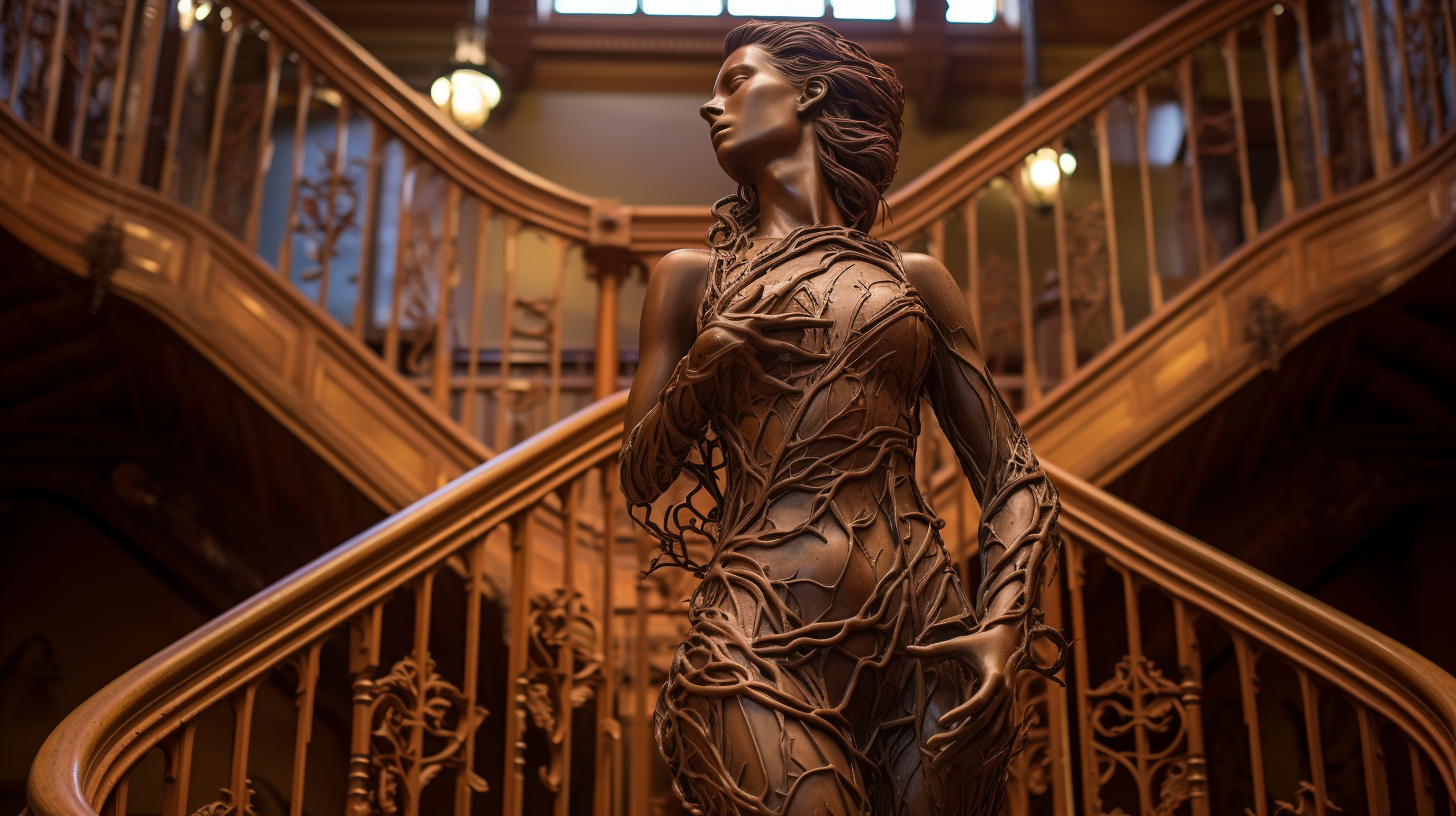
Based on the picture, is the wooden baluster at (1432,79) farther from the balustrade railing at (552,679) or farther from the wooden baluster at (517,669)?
the wooden baluster at (517,669)

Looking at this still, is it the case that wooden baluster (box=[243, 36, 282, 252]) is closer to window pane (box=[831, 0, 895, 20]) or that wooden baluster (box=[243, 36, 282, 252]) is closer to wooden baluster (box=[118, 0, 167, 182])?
wooden baluster (box=[118, 0, 167, 182])

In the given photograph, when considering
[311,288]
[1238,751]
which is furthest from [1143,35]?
[311,288]

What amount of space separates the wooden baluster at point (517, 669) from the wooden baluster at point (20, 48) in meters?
2.38

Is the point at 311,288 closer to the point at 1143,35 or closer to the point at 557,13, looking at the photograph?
the point at 557,13

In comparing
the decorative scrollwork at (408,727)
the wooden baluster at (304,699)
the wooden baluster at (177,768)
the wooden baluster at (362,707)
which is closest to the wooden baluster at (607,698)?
the decorative scrollwork at (408,727)

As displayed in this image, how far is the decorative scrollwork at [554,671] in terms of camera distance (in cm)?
280

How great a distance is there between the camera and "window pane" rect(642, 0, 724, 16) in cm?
896

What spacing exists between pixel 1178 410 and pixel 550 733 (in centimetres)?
227

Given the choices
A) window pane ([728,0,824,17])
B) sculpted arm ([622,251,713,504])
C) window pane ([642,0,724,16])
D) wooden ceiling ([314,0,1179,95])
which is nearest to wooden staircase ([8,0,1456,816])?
sculpted arm ([622,251,713,504])

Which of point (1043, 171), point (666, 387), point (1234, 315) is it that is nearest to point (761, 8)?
point (1043, 171)

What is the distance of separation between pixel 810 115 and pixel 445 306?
2.56m

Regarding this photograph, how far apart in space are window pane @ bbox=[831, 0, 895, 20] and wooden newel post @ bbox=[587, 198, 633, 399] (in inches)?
183

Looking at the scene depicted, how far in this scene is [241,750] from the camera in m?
2.41

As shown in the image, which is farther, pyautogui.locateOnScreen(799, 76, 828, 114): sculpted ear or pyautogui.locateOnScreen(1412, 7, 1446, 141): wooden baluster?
pyautogui.locateOnScreen(1412, 7, 1446, 141): wooden baluster
